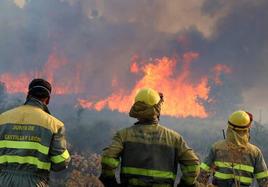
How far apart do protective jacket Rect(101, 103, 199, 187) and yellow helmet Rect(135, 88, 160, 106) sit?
10 centimetres

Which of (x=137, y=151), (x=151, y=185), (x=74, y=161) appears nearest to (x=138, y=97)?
(x=137, y=151)

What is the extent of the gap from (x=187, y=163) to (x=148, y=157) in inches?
23.2

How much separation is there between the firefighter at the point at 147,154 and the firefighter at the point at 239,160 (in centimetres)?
237

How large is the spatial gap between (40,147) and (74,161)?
429 feet

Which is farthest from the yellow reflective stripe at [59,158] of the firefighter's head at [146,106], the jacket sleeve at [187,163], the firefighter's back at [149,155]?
the jacket sleeve at [187,163]

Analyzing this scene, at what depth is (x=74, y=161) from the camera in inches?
5315

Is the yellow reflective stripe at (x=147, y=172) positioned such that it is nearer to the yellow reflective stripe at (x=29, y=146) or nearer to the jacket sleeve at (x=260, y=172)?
the yellow reflective stripe at (x=29, y=146)

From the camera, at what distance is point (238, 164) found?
895cm

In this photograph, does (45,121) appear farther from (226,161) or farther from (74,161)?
(74,161)

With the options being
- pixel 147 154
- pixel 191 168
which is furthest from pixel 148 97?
pixel 191 168

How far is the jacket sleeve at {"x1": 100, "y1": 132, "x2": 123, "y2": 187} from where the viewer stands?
21.5 ft

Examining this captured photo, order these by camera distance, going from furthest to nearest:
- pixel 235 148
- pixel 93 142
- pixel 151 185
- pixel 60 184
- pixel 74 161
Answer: pixel 93 142, pixel 74 161, pixel 60 184, pixel 235 148, pixel 151 185

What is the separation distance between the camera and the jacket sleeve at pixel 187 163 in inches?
264

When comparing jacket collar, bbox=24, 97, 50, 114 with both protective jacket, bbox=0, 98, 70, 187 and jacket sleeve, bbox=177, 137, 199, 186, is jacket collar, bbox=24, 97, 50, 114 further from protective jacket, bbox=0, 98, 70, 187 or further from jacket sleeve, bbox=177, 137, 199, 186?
jacket sleeve, bbox=177, 137, 199, 186
